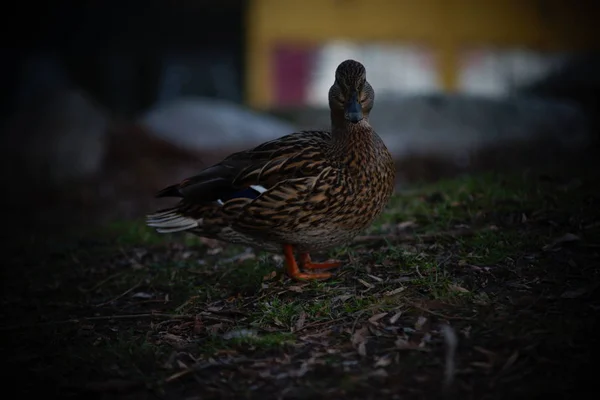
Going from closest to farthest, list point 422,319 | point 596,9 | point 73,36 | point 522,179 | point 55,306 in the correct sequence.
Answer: point 422,319 < point 55,306 < point 522,179 < point 73,36 < point 596,9

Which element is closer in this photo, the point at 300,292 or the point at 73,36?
the point at 300,292

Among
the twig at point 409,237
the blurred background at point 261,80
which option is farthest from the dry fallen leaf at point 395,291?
the blurred background at point 261,80

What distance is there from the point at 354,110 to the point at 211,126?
723 centimetres

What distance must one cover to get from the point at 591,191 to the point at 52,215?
629 cm

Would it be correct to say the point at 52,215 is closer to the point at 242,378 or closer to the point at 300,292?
the point at 300,292

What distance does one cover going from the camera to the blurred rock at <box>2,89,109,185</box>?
10523 millimetres

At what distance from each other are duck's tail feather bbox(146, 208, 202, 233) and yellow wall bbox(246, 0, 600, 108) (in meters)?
8.22

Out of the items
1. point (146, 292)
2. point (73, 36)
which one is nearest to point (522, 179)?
point (146, 292)

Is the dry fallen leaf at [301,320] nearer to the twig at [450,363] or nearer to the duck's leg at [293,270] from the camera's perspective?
the duck's leg at [293,270]

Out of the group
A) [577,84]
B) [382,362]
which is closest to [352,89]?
[382,362]

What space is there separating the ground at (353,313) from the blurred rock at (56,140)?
15.6ft

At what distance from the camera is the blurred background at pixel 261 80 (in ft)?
34.9

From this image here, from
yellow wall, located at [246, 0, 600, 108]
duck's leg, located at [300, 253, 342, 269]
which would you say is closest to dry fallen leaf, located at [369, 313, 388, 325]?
duck's leg, located at [300, 253, 342, 269]

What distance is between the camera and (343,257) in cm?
509
